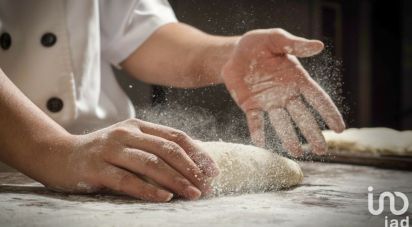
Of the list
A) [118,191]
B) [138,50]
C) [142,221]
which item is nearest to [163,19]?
[138,50]

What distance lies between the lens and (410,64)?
5.25 meters

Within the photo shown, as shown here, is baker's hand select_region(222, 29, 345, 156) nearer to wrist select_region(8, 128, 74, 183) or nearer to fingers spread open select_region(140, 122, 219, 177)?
fingers spread open select_region(140, 122, 219, 177)

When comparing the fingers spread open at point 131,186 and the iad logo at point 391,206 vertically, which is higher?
the fingers spread open at point 131,186

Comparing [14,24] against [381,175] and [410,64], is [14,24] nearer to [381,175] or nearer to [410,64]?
[381,175]

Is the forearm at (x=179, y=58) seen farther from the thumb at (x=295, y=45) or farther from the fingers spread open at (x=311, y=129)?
the fingers spread open at (x=311, y=129)

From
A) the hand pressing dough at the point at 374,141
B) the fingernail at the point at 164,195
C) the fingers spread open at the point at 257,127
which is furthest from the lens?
the hand pressing dough at the point at 374,141

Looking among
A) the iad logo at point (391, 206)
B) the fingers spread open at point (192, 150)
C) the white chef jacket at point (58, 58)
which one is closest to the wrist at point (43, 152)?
the fingers spread open at point (192, 150)

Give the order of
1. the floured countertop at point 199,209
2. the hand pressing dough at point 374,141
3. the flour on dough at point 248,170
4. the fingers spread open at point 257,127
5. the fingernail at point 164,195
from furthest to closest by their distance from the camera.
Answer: the hand pressing dough at point 374,141, the fingers spread open at point 257,127, the flour on dough at point 248,170, the fingernail at point 164,195, the floured countertop at point 199,209

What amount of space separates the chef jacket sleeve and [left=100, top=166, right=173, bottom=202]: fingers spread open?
1.06 m

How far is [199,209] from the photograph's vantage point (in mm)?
A: 1110

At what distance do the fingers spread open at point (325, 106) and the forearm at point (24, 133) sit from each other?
0.79 metres

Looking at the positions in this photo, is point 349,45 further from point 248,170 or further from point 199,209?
point 199,209

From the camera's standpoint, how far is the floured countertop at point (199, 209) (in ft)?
3.24

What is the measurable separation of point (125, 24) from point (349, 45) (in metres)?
3.29
